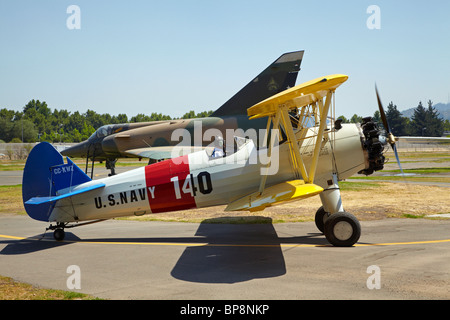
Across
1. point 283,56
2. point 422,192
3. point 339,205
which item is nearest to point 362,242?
point 339,205

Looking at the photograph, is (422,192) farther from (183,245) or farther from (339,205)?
(183,245)

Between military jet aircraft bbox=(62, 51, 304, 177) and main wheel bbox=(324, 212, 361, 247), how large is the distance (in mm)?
12409

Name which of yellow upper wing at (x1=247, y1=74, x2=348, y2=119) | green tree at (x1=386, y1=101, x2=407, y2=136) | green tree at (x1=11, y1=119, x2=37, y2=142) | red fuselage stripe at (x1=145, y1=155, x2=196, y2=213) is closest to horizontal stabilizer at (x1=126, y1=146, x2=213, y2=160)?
red fuselage stripe at (x1=145, y1=155, x2=196, y2=213)

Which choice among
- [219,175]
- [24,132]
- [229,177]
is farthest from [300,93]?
→ [24,132]

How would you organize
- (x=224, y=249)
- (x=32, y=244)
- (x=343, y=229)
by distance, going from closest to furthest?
(x=343, y=229), (x=224, y=249), (x=32, y=244)

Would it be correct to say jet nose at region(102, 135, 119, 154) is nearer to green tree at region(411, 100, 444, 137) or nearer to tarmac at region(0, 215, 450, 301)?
tarmac at region(0, 215, 450, 301)

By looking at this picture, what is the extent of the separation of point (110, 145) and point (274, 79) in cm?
1034

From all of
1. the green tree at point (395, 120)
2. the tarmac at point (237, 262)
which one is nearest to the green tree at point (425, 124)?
the green tree at point (395, 120)

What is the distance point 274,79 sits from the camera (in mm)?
21672

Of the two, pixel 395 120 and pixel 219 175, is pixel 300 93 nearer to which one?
pixel 219 175

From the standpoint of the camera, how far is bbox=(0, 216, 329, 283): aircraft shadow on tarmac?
24.3 feet

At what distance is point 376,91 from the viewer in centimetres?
1034
